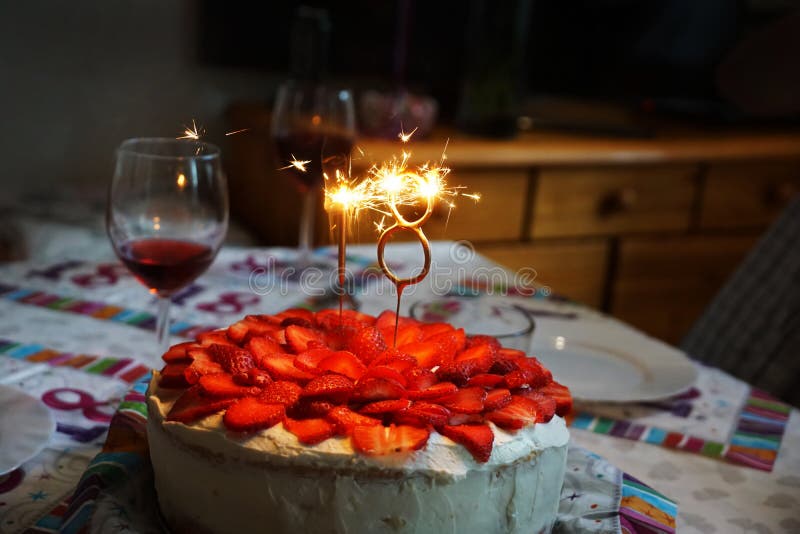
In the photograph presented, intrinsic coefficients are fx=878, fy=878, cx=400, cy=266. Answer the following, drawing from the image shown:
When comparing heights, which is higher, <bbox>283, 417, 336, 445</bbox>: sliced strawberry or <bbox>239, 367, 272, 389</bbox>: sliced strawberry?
<bbox>239, 367, 272, 389</bbox>: sliced strawberry

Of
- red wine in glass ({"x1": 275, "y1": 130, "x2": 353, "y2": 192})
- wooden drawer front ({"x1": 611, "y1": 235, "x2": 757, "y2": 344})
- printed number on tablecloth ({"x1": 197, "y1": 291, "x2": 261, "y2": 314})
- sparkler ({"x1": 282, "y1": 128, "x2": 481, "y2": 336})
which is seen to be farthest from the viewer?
wooden drawer front ({"x1": 611, "y1": 235, "x2": 757, "y2": 344})

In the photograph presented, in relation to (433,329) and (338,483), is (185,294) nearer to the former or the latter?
(433,329)

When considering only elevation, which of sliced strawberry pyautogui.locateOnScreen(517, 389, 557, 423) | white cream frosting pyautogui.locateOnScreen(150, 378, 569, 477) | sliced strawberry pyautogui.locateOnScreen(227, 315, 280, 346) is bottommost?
white cream frosting pyautogui.locateOnScreen(150, 378, 569, 477)

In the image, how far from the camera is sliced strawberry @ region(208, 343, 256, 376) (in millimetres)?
699

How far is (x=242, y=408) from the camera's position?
64 centimetres

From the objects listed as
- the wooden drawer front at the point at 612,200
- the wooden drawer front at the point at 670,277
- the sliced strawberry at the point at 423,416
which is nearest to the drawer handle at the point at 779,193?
the wooden drawer front at the point at 670,277

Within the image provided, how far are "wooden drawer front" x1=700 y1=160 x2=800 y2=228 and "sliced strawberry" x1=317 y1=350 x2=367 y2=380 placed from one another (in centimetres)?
219

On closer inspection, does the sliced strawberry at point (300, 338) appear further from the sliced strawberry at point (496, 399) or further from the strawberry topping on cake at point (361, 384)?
the sliced strawberry at point (496, 399)

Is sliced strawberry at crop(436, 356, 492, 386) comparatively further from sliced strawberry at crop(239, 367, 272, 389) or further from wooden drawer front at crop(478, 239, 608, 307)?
wooden drawer front at crop(478, 239, 608, 307)

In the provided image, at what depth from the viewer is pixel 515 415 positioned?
669mm

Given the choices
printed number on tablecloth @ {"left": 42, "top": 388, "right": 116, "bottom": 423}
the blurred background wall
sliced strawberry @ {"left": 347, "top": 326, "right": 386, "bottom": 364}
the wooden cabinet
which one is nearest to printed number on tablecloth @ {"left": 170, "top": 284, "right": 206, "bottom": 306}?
printed number on tablecloth @ {"left": 42, "top": 388, "right": 116, "bottom": 423}

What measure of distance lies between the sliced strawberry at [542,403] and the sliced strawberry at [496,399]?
0.07 feet

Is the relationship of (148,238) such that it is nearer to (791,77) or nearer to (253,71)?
(791,77)

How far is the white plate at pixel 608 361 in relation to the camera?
98 centimetres
